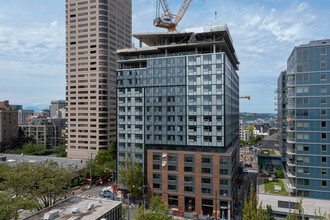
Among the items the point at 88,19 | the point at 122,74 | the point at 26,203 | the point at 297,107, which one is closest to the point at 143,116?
the point at 122,74

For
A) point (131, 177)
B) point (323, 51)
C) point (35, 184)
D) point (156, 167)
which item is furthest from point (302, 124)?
point (35, 184)

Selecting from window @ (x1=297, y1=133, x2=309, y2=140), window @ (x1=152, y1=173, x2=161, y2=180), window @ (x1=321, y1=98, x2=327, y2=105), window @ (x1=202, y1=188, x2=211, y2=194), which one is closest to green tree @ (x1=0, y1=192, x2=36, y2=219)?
window @ (x1=152, y1=173, x2=161, y2=180)

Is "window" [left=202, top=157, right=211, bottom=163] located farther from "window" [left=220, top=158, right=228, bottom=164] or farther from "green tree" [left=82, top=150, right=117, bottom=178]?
"green tree" [left=82, top=150, right=117, bottom=178]

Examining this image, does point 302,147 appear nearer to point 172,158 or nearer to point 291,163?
point 291,163

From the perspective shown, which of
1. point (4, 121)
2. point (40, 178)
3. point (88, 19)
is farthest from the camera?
point (4, 121)

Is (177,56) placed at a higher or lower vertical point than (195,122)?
higher

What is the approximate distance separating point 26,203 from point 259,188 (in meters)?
52.8

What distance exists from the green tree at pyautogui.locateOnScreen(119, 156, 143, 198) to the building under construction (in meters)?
2.29

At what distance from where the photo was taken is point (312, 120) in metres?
53.2

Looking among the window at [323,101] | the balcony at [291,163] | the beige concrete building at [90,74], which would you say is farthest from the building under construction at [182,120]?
the beige concrete building at [90,74]

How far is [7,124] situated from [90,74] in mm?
72171

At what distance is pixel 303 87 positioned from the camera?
178ft

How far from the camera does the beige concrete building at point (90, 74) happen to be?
104 m

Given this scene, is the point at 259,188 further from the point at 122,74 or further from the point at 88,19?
the point at 88,19
